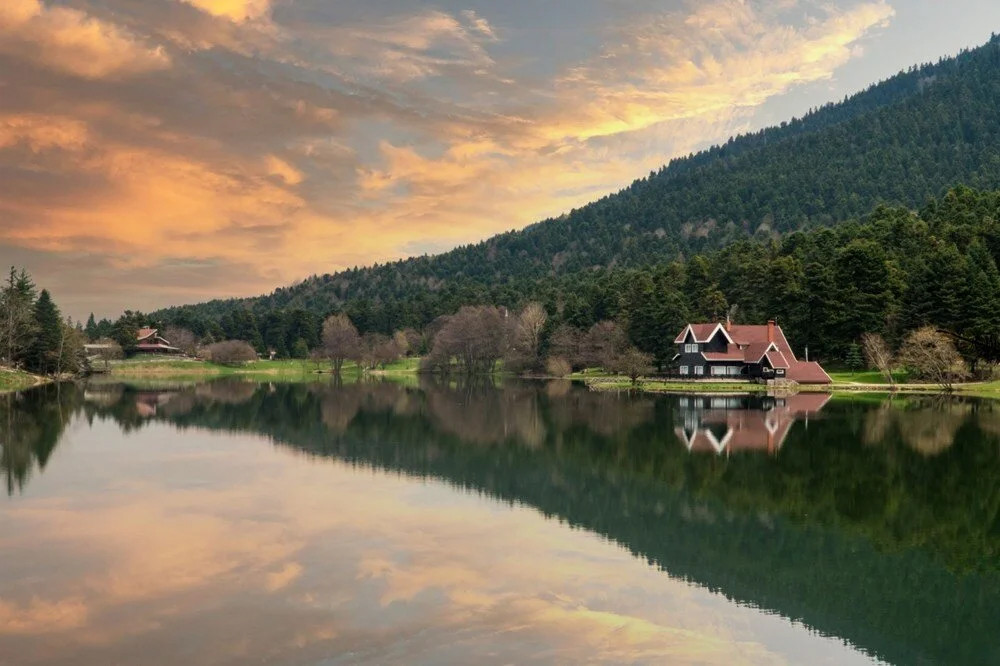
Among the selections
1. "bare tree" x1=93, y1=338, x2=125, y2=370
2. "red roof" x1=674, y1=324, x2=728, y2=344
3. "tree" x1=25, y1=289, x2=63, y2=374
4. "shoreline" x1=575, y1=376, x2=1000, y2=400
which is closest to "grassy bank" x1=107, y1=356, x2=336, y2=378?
"bare tree" x1=93, y1=338, x2=125, y2=370

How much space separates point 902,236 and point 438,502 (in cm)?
8409

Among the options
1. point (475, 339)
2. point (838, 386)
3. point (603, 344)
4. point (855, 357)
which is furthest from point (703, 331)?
point (475, 339)

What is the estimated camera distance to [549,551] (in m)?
18.5

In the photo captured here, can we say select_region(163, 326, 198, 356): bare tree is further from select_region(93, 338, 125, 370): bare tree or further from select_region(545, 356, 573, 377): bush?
select_region(545, 356, 573, 377): bush

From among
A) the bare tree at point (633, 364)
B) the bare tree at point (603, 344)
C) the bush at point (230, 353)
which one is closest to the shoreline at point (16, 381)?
the bush at point (230, 353)

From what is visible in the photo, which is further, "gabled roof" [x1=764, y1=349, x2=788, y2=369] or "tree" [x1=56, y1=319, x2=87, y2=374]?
"tree" [x1=56, y1=319, x2=87, y2=374]

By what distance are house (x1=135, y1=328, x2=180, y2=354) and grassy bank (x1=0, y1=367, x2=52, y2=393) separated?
59847 mm

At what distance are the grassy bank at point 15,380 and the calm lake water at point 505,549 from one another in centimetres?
4441

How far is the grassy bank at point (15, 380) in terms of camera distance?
255ft

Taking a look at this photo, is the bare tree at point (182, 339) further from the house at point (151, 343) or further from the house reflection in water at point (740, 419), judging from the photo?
the house reflection in water at point (740, 419)

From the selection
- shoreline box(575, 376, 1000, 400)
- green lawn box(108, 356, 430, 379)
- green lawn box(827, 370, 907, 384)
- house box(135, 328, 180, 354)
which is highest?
house box(135, 328, 180, 354)

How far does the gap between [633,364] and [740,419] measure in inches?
1403

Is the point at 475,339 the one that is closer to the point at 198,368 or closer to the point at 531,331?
the point at 531,331

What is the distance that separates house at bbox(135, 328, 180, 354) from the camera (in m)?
149
